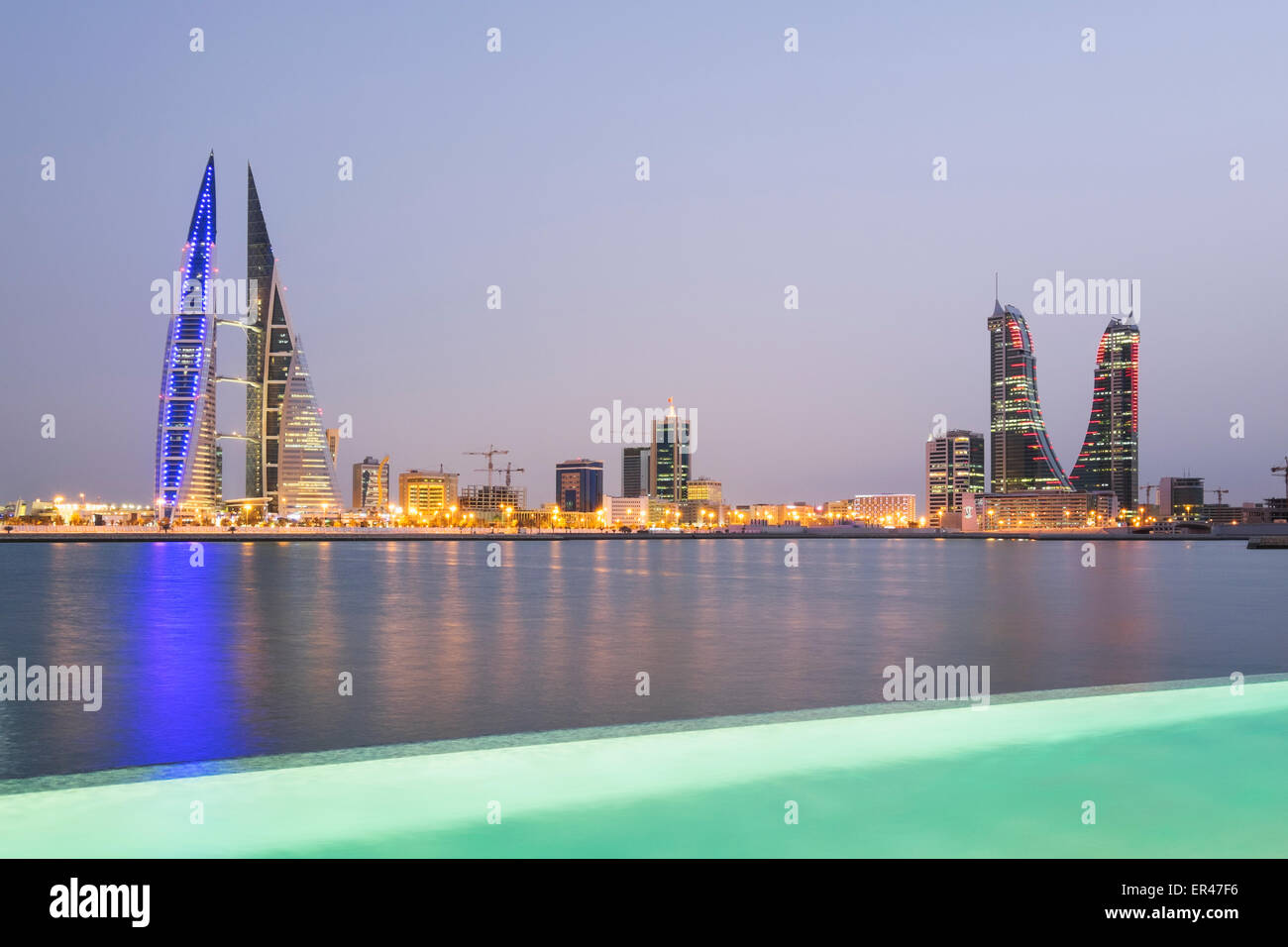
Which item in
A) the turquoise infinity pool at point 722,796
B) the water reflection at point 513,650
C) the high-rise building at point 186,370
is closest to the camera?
the turquoise infinity pool at point 722,796

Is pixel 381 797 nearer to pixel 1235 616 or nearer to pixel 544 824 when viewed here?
pixel 544 824

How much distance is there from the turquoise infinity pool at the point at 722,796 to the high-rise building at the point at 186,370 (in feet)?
652

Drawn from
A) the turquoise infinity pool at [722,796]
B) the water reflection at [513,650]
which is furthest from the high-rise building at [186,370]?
the turquoise infinity pool at [722,796]

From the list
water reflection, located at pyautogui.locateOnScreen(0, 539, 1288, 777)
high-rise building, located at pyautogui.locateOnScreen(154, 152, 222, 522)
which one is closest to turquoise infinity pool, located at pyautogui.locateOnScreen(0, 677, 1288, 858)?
water reflection, located at pyautogui.locateOnScreen(0, 539, 1288, 777)

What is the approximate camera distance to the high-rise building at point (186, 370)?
631ft

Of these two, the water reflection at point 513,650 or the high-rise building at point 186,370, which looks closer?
the water reflection at point 513,650

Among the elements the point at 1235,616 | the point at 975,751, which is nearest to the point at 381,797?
the point at 975,751

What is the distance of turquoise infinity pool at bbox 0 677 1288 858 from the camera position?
11.2 m

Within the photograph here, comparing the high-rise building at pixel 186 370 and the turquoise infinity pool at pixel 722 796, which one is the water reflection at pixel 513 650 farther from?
the high-rise building at pixel 186 370

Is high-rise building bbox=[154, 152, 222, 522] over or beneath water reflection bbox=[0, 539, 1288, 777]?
over

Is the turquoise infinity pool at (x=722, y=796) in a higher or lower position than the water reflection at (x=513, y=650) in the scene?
higher

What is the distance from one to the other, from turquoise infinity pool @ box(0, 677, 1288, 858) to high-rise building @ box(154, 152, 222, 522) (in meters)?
199

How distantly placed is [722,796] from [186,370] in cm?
20481

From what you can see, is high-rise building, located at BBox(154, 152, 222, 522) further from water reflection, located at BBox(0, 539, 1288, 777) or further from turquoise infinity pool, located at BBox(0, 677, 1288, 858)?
turquoise infinity pool, located at BBox(0, 677, 1288, 858)
